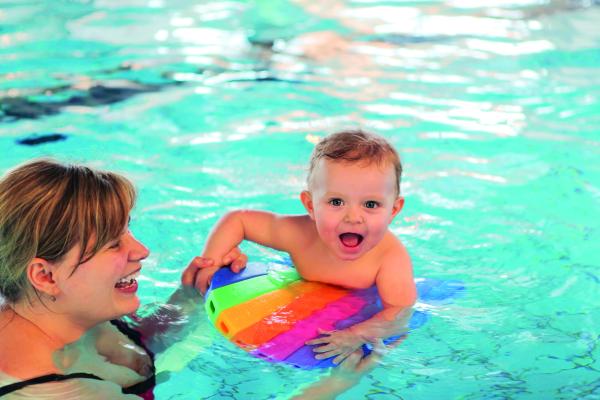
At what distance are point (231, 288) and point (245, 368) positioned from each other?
37cm

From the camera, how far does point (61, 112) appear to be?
19.9 ft

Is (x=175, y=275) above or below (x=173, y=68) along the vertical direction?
below

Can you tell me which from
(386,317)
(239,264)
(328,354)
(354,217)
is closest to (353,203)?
(354,217)

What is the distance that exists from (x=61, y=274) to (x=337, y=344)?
103cm

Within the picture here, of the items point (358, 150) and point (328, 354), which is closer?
point (328, 354)

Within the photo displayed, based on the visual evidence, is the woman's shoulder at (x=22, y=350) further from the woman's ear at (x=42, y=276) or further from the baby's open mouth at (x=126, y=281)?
the baby's open mouth at (x=126, y=281)

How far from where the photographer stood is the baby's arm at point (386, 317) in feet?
9.85

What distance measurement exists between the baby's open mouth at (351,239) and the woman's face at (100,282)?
836 mm

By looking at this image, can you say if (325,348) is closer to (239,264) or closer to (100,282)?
(239,264)

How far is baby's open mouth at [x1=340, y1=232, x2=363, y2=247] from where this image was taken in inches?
125

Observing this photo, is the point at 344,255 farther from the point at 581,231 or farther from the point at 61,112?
the point at 61,112

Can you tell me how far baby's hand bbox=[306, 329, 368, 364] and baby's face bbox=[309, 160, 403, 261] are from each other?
0.32 meters

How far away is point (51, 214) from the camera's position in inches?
96.1

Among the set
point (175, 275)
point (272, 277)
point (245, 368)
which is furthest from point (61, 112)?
point (245, 368)
